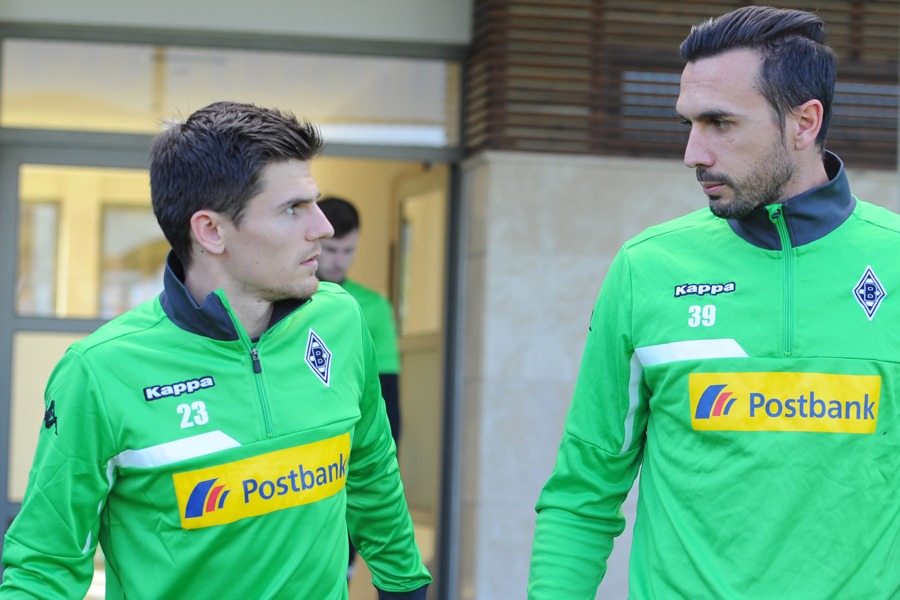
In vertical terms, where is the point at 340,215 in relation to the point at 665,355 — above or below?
above

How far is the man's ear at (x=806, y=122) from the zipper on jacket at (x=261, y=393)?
118 centimetres

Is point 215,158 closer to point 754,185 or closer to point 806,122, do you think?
point 754,185

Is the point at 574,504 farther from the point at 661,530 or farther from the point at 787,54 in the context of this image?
the point at 787,54

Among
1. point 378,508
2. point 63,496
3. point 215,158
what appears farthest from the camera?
point 378,508

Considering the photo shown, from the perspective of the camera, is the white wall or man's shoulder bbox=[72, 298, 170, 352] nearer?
man's shoulder bbox=[72, 298, 170, 352]

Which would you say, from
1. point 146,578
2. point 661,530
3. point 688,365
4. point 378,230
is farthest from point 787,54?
point 378,230

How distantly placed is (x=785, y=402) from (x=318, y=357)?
983mm

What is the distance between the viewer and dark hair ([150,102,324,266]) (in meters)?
2.87

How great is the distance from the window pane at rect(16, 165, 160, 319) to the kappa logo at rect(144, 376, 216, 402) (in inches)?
187

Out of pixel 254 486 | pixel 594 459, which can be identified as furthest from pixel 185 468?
pixel 594 459

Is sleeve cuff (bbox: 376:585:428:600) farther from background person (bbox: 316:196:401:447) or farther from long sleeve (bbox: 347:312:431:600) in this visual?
background person (bbox: 316:196:401:447)

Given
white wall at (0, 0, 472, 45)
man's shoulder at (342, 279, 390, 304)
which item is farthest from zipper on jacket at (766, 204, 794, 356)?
white wall at (0, 0, 472, 45)

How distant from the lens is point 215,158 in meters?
2.87

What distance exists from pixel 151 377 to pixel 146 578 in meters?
0.40
